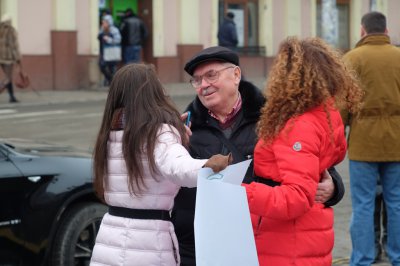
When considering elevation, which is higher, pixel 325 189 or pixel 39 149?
pixel 325 189

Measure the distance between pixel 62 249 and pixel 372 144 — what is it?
7.34 ft

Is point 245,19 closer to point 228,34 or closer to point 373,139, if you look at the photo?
point 228,34

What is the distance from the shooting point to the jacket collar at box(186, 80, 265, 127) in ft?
12.7

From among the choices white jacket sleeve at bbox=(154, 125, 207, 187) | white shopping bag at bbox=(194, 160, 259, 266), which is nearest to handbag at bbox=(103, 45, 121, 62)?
white jacket sleeve at bbox=(154, 125, 207, 187)

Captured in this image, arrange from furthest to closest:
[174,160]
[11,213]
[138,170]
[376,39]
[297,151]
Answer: [376,39], [11,213], [138,170], [174,160], [297,151]

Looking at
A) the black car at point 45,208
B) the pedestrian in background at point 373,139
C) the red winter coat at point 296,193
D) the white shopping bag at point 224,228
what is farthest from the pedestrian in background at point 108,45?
the white shopping bag at point 224,228

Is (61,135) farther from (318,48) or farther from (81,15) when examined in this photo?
(318,48)

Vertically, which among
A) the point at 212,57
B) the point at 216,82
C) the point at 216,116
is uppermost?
the point at 212,57

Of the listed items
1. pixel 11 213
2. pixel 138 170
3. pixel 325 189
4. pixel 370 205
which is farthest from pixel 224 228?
pixel 370 205

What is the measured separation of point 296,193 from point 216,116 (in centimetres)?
76

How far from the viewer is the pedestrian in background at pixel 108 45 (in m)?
22.6

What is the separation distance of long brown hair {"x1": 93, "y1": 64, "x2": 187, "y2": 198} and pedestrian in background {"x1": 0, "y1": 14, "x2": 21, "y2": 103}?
15.8 metres

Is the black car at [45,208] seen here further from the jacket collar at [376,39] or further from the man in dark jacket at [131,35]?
the man in dark jacket at [131,35]

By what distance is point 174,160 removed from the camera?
3.60m
